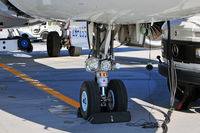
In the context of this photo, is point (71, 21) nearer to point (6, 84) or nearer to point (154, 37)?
point (154, 37)

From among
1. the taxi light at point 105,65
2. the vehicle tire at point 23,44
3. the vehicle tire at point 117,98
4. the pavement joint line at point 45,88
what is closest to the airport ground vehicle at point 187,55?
the vehicle tire at point 117,98

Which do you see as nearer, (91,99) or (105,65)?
(91,99)

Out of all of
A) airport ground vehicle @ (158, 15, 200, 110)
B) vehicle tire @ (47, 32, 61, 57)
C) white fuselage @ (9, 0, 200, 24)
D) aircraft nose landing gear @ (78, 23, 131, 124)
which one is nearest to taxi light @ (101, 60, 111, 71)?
aircraft nose landing gear @ (78, 23, 131, 124)

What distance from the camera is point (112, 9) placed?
458 cm

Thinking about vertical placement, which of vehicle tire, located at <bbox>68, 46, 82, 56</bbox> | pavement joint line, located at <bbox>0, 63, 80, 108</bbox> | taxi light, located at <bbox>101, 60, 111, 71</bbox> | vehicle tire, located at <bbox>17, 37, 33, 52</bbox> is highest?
vehicle tire, located at <bbox>17, 37, 33, 52</bbox>

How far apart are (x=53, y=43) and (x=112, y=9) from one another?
9949 millimetres

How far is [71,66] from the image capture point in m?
12.3

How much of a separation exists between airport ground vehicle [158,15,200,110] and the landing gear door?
4.19ft

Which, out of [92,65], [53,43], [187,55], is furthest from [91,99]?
[53,43]

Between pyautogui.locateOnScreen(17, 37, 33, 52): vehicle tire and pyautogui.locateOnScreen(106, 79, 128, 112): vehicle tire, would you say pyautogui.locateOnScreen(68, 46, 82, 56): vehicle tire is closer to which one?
pyautogui.locateOnScreen(17, 37, 33, 52): vehicle tire

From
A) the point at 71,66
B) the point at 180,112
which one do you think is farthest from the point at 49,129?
the point at 71,66

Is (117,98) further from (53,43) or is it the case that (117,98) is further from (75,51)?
(75,51)

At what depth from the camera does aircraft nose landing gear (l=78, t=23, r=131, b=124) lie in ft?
18.8

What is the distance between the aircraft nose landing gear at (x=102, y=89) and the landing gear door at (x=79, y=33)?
0.10 m
